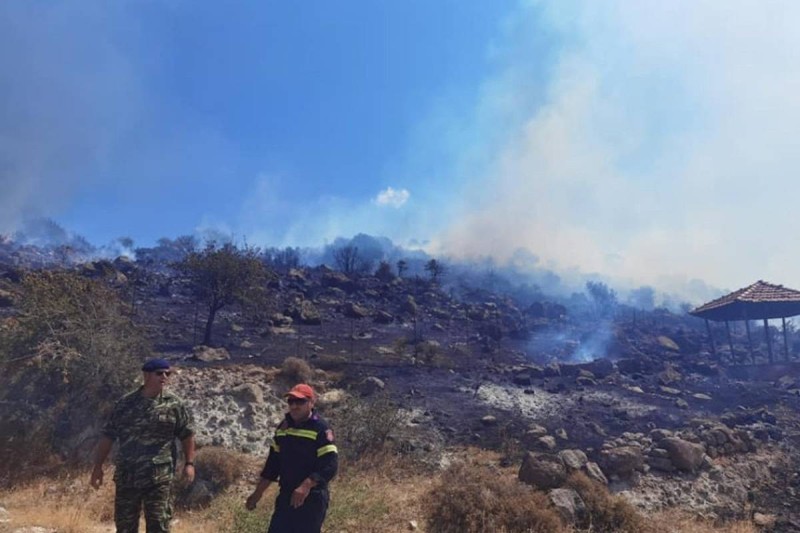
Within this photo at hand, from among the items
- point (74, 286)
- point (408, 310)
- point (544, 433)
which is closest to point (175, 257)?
point (408, 310)

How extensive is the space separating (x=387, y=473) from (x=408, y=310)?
24407 millimetres

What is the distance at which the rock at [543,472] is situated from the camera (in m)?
7.28

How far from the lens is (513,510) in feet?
20.1

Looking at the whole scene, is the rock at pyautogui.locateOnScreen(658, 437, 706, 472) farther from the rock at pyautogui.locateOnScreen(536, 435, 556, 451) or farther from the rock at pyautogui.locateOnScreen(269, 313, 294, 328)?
the rock at pyautogui.locateOnScreen(269, 313, 294, 328)

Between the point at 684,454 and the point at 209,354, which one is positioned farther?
the point at 209,354

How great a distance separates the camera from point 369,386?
13047 millimetres

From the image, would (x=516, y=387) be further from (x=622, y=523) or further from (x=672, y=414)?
(x=622, y=523)

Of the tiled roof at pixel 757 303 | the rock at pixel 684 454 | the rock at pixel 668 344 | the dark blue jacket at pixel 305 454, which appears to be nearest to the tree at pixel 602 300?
the rock at pixel 668 344

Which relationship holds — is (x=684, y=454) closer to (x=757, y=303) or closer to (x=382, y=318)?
(x=757, y=303)

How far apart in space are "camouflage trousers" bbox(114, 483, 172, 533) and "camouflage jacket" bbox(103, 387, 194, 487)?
73 millimetres

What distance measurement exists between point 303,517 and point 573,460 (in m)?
6.19

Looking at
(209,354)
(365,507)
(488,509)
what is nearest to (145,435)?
(365,507)

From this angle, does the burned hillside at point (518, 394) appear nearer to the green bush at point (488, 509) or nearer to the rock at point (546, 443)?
the rock at point (546, 443)

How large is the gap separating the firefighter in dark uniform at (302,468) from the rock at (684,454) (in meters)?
8.32
